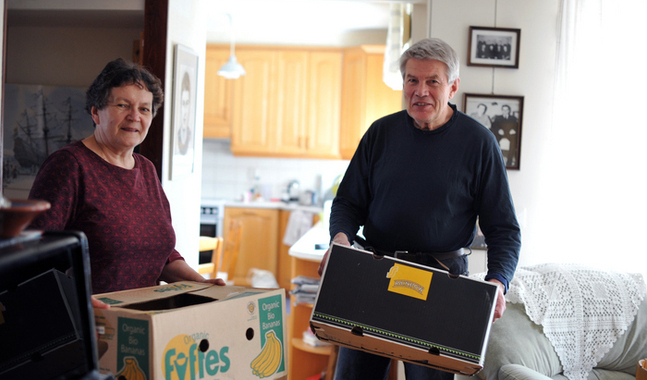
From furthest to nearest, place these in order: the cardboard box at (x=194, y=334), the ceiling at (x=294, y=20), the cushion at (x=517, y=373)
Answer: the ceiling at (x=294, y=20), the cushion at (x=517, y=373), the cardboard box at (x=194, y=334)

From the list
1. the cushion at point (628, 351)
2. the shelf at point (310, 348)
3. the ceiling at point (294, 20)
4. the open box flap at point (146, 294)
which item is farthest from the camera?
the ceiling at point (294, 20)

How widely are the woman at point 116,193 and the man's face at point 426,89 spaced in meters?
0.72

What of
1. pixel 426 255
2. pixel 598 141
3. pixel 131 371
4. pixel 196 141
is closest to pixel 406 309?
pixel 426 255

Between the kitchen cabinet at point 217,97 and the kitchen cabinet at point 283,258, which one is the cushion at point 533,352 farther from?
the kitchen cabinet at point 217,97

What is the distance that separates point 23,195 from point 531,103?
2.78m

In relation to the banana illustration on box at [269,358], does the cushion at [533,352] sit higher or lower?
lower

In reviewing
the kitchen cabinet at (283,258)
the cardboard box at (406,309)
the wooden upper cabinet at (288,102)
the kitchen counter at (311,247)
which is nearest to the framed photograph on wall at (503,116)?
the kitchen counter at (311,247)

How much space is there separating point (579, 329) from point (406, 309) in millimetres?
1287

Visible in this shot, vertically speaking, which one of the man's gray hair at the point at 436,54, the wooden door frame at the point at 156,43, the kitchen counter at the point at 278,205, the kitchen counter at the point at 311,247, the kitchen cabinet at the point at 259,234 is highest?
the wooden door frame at the point at 156,43

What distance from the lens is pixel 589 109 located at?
103 inches

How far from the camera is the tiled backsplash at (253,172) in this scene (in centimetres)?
588

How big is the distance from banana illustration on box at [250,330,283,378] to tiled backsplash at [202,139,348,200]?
4.71 m

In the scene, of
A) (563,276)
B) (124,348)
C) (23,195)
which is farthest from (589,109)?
(23,195)

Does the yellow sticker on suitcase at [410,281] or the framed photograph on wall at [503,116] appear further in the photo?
the framed photograph on wall at [503,116]
